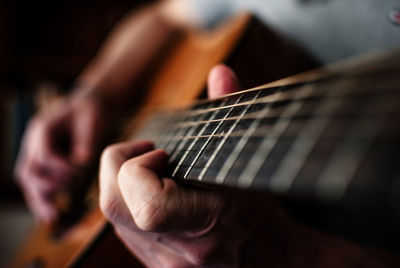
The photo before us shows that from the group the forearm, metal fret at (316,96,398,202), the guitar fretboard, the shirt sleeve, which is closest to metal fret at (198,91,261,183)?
the guitar fretboard

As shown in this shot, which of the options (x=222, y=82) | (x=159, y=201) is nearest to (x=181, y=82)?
(x=222, y=82)

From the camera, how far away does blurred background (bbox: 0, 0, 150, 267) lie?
5.35 ft

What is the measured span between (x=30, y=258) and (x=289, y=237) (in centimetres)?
66

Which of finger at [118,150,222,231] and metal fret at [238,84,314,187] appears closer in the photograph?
metal fret at [238,84,314,187]

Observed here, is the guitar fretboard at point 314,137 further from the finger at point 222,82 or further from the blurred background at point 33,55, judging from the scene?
the blurred background at point 33,55

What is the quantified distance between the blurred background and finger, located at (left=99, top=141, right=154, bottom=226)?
138 centimetres

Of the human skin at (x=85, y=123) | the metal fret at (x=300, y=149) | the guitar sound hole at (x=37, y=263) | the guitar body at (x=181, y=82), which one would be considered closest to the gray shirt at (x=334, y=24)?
the guitar body at (x=181, y=82)

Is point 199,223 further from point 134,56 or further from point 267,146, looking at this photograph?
point 134,56

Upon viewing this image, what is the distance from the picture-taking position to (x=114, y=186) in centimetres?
40

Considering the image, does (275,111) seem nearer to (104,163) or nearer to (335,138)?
(335,138)

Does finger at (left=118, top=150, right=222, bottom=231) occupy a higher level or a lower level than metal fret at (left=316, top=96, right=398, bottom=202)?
lower

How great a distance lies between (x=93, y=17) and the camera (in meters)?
1.83

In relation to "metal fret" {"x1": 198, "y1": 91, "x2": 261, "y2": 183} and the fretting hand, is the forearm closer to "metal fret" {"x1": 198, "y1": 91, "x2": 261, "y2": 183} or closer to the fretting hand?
the fretting hand

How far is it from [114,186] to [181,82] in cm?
Result: 40
